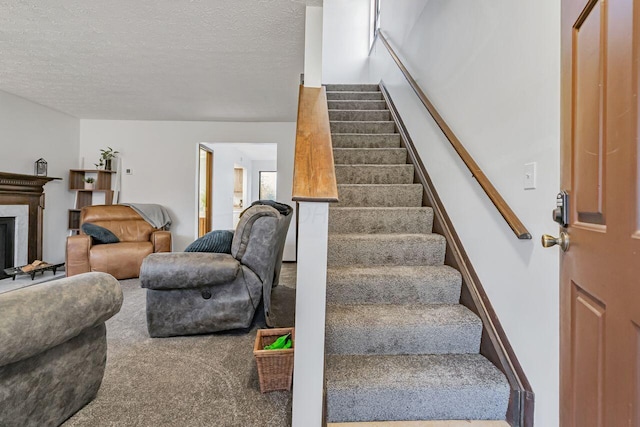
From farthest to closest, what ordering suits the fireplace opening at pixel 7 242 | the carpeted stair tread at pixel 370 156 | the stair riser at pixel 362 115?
1. the fireplace opening at pixel 7 242
2. the stair riser at pixel 362 115
3. the carpeted stair tread at pixel 370 156

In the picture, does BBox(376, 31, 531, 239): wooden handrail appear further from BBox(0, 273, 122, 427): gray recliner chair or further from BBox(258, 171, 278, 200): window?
BBox(258, 171, 278, 200): window

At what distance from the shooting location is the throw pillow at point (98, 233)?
3.94 metres

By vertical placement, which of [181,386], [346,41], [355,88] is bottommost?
[181,386]

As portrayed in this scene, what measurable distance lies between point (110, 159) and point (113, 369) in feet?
13.4

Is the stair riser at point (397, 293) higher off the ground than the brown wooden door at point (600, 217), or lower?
lower

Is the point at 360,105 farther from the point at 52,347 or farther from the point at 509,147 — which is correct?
the point at 52,347

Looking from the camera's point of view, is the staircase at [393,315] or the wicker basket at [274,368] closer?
the staircase at [393,315]

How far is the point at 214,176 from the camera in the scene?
253 inches

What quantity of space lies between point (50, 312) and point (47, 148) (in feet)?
14.8

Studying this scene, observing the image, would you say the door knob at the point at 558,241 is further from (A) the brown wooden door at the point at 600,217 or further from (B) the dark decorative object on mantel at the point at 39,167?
(B) the dark decorative object on mantel at the point at 39,167

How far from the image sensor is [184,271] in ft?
7.07

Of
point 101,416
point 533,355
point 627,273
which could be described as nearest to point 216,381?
point 101,416

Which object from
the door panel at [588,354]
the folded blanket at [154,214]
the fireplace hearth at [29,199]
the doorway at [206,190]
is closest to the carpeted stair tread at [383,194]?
the door panel at [588,354]

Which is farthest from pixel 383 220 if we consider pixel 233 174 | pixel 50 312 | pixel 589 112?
pixel 233 174
